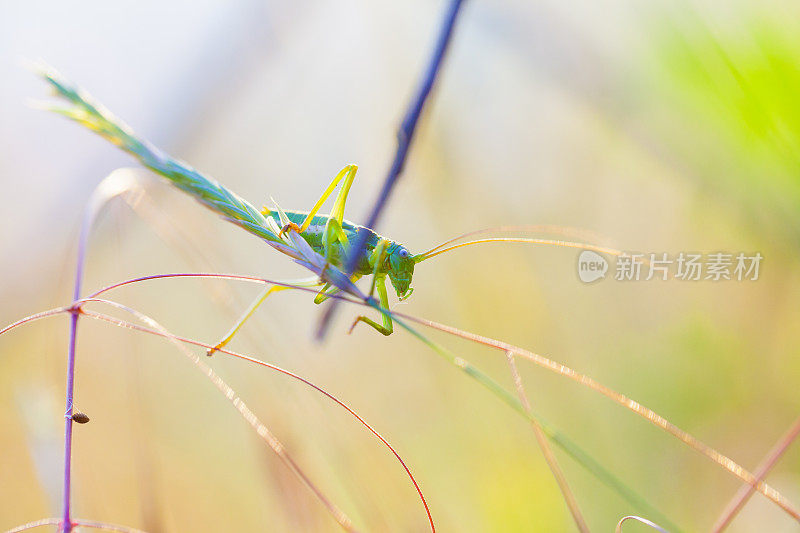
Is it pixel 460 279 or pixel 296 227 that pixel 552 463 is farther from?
pixel 460 279

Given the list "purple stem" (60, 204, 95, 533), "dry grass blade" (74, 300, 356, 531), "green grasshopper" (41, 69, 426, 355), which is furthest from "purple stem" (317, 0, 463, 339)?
"purple stem" (60, 204, 95, 533)

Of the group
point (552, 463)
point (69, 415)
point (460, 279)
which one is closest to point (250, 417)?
point (69, 415)

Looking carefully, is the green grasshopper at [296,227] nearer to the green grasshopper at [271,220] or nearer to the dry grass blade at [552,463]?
the green grasshopper at [271,220]

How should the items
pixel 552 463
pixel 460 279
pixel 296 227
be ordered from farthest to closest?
pixel 460 279 < pixel 296 227 < pixel 552 463

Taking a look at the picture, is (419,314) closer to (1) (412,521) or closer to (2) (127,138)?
(1) (412,521)

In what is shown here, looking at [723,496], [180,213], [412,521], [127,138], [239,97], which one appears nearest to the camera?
[127,138]

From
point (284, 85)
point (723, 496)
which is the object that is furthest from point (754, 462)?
point (284, 85)

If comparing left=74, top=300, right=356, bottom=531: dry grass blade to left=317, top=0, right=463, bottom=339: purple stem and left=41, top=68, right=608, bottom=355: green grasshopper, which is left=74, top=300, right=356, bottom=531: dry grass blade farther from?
left=317, top=0, right=463, bottom=339: purple stem
